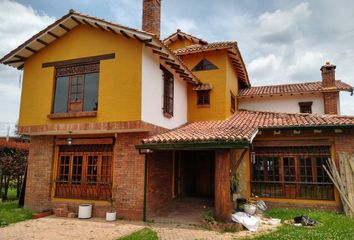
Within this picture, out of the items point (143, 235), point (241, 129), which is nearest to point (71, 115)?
point (143, 235)

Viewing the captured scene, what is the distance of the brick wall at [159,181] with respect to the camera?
9688 mm

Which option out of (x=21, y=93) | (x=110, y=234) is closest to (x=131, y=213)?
(x=110, y=234)

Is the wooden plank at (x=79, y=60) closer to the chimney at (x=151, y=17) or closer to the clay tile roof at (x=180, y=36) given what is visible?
the chimney at (x=151, y=17)

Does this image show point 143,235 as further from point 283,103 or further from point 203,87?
point 283,103

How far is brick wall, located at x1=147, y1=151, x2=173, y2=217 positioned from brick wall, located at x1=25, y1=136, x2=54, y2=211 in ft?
14.0

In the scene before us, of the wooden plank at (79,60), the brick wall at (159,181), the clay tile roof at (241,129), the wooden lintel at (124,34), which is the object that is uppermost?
the wooden lintel at (124,34)

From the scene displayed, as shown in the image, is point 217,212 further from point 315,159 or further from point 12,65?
point 12,65

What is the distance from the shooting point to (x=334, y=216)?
9.40 meters

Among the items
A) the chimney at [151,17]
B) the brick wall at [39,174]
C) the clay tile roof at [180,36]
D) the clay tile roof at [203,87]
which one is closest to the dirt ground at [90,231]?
the brick wall at [39,174]

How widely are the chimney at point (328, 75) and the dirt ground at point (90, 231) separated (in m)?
10.3

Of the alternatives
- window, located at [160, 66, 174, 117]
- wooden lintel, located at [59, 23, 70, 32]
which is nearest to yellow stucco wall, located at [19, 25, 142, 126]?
wooden lintel, located at [59, 23, 70, 32]

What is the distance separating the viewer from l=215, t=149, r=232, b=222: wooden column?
830 cm

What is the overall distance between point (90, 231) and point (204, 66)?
31.8 feet

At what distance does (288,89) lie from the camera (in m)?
16.4
